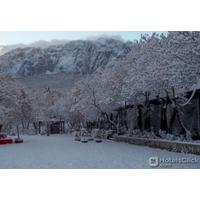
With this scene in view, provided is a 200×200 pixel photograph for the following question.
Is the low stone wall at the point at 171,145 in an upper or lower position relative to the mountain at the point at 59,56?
lower

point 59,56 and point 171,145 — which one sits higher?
point 59,56

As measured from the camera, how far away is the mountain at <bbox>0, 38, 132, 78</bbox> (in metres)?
21.2

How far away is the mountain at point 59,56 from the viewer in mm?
21188

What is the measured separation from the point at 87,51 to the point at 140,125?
351 inches

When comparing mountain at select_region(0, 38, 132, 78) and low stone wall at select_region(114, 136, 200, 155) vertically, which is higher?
mountain at select_region(0, 38, 132, 78)

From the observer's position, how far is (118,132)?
32.8 meters

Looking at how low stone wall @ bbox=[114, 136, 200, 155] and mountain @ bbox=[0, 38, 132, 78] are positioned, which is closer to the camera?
low stone wall @ bbox=[114, 136, 200, 155]

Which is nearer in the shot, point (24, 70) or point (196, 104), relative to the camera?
point (196, 104)

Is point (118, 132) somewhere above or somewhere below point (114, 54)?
below

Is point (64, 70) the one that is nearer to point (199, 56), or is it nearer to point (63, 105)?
point (199, 56)

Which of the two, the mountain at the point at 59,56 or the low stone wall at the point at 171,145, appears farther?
the mountain at the point at 59,56

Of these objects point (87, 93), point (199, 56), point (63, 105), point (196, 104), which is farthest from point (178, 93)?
point (63, 105)

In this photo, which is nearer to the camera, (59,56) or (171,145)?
(171,145)

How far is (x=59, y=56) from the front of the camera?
75.9ft
